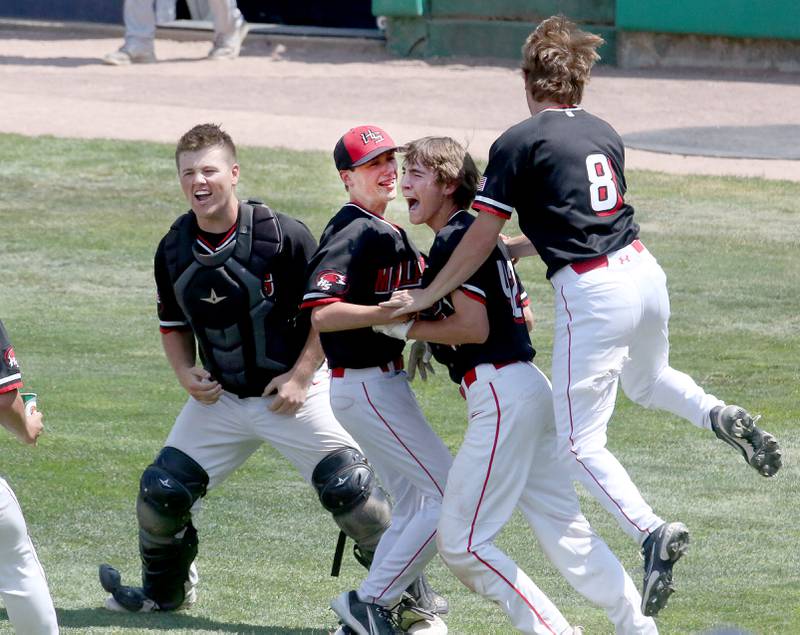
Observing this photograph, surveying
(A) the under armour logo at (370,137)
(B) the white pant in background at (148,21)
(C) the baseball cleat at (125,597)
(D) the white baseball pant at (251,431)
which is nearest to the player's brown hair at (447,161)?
(A) the under armour logo at (370,137)

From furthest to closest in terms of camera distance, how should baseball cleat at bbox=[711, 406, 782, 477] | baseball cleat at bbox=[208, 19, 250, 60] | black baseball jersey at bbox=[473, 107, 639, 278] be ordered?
baseball cleat at bbox=[208, 19, 250, 60] → baseball cleat at bbox=[711, 406, 782, 477] → black baseball jersey at bbox=[473, 107, 639, 278]

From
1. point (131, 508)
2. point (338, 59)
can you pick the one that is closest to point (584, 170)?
point (131, 508)

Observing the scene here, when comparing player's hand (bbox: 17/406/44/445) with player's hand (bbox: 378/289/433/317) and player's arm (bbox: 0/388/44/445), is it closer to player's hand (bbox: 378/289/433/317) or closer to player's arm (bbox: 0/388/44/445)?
player's arm (bbox: 0/388/44/445)

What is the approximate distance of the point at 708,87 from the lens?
16.5 metres

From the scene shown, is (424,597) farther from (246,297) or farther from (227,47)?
(227,47)

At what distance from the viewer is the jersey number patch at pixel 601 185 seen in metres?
5.01

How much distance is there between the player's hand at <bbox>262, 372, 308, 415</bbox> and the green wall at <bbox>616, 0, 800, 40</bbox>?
12296mm

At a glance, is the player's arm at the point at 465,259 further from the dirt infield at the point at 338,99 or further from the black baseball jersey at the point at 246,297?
the dirt infield at the point at 338,99

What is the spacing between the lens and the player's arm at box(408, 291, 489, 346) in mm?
4777

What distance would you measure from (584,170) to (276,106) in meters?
11.7

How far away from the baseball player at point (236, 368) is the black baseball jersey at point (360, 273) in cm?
31

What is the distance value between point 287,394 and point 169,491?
561 millimetres

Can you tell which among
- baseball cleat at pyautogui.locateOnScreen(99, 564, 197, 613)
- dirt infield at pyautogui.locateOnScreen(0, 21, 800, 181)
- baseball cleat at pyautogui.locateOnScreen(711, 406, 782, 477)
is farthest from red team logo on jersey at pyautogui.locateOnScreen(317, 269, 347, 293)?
dirt infield at pyautogui.locateOnScreen(0, 21, 800, 181)

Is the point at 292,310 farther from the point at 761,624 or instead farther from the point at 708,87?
the point at 708,87
